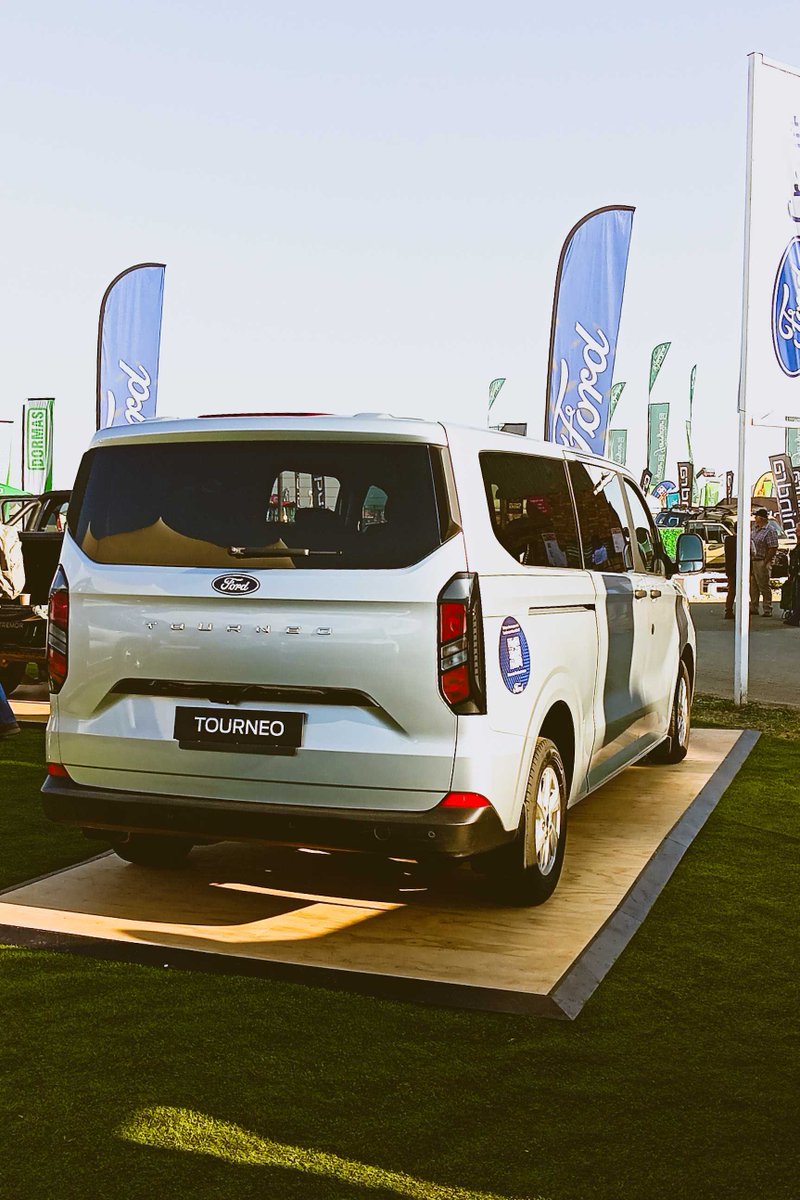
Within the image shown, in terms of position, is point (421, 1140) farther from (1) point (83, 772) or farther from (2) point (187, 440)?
(2) point (187, 440)

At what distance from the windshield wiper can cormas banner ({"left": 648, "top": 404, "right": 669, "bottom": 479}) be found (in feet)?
178

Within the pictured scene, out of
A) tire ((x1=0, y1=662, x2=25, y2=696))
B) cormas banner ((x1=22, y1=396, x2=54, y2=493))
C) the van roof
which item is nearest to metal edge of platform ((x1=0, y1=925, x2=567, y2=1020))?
the van roof

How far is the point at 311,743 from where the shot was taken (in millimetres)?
4559

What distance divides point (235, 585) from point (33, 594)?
7.86m

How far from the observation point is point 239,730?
4.64 meters

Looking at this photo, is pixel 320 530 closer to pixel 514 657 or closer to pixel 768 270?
pixel 514 657

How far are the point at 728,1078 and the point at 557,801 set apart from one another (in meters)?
1.85

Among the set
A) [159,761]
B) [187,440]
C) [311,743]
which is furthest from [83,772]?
[187,440]

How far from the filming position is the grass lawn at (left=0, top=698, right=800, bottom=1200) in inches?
122

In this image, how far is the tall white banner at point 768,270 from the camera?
12.1 meters

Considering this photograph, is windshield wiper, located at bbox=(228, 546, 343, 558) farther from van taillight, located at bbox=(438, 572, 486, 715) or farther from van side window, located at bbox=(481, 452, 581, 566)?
van side window, located at bbox=(481, 452, 581, 566)

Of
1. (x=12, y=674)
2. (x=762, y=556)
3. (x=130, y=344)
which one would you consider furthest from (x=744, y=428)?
(x=762, y=556)

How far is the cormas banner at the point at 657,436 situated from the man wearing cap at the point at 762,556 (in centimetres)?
3091

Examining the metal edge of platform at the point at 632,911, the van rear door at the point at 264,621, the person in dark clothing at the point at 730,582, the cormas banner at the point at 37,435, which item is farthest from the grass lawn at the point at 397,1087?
the cormas banner at the point at 37,435
